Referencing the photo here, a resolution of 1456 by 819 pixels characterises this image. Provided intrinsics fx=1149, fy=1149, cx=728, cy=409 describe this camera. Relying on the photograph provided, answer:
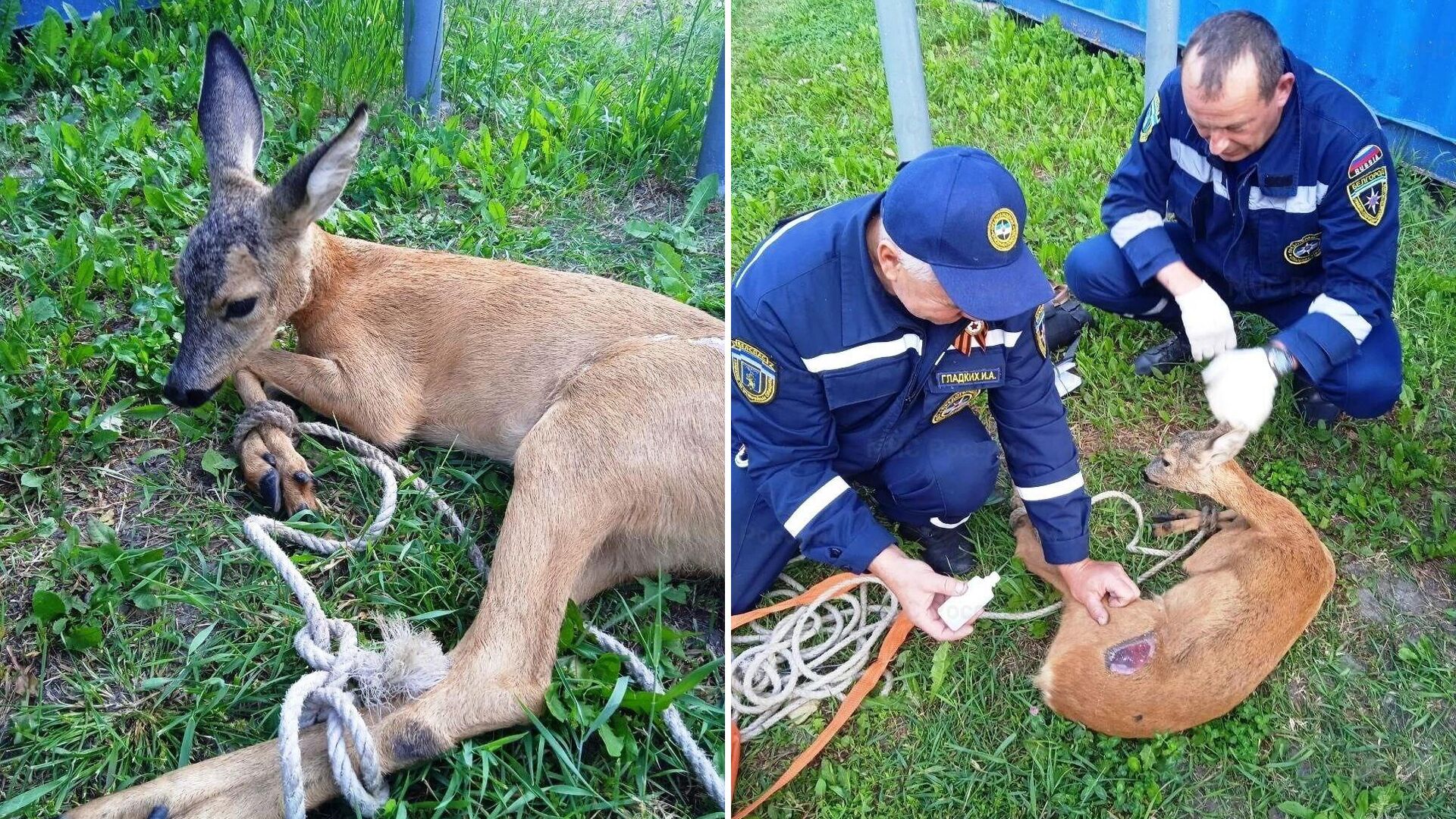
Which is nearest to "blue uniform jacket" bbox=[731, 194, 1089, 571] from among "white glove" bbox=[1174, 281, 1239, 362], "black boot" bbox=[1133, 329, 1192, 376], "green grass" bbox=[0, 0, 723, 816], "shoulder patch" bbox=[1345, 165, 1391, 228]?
"green grass" bbox=[0, 0, 723, 816]

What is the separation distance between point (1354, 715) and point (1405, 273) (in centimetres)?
208

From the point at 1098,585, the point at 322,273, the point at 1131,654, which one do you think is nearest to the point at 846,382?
the point at 1098,585

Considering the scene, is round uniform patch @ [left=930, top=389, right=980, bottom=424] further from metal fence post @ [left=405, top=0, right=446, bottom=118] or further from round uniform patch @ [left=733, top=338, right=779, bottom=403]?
metal fence post @ [left=405, top=0, right=446, bottom=118]

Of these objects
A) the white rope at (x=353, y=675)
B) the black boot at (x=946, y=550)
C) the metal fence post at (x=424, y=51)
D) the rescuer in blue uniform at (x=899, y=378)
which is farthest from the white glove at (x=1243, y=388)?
the metal fence post at (x=424, y=51)

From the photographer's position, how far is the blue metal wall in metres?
4.95

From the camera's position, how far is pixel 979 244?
2.70m

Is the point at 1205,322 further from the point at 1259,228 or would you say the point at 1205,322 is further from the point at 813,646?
the point at 813,646

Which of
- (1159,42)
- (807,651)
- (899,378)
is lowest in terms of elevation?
(807,651)

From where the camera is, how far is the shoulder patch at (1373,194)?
11.6 feet

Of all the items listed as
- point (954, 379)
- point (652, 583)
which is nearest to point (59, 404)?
point (652, 583)

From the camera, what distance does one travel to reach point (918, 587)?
3031 millimetres

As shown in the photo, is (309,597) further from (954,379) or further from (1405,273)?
(1405,273)

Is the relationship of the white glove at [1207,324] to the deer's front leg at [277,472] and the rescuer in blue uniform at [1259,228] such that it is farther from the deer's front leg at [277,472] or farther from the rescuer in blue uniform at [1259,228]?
the deer's front leg at [277,472]

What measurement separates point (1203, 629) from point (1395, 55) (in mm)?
3366
